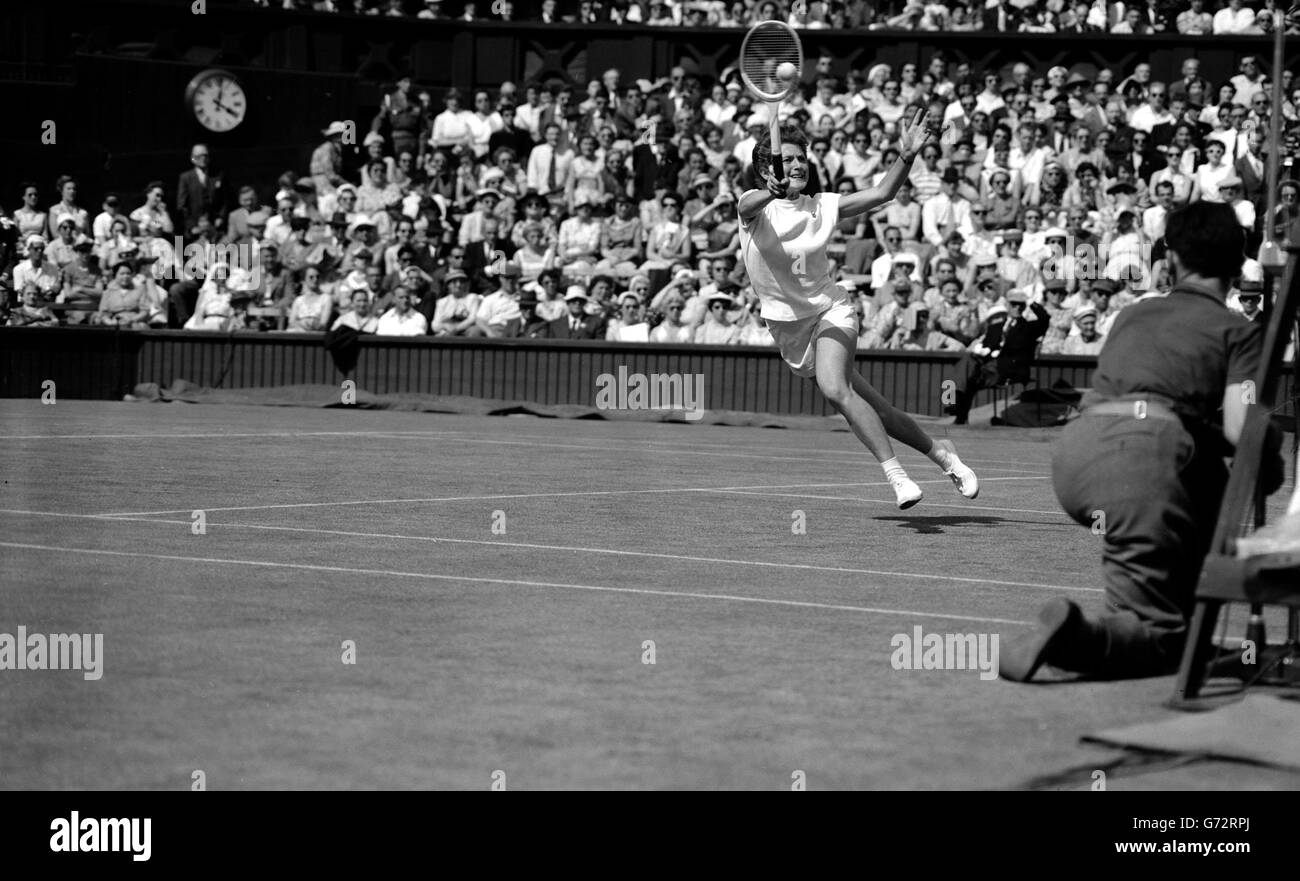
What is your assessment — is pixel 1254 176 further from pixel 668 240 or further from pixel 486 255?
pixel 486 255

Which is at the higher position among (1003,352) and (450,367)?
(1003,352)

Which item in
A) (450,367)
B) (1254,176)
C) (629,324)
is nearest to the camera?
(1254,176)

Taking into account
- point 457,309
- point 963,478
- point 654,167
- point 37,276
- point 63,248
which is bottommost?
point 963,478

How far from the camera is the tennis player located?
11688mm

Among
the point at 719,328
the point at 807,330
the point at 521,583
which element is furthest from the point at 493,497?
the point at 719,328

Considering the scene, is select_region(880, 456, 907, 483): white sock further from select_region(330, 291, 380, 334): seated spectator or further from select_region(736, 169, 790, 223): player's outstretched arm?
select_region(330, 291, 380, 334): seated spectator

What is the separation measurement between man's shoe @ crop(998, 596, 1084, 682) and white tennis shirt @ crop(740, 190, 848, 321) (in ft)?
18.9

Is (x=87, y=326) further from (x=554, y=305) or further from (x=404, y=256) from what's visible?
(x=554, y=305)

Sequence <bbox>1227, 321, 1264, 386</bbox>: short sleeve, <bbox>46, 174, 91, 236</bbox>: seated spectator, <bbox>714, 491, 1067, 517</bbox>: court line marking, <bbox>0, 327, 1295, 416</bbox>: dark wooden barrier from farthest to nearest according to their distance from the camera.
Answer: <bbox>46, 174, 91, 236</bbox>: seated spectator → <bbox>0, 327, 1295, 416</bbox>: dark wooden barrier → <bbox>714, 491, 1067, 517</bbox>: court line marking → <bbox>1227, 321, 1264, 386</bbox>: short sleeve

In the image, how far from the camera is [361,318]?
2756 cm

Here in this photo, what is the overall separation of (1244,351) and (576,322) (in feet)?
66.3

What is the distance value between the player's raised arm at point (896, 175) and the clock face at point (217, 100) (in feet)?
75.5

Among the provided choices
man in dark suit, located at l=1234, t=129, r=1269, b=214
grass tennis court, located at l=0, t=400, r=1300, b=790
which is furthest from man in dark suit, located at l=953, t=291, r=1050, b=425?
grass tennis court, located at l=0, t=400, r=1300, b=790
